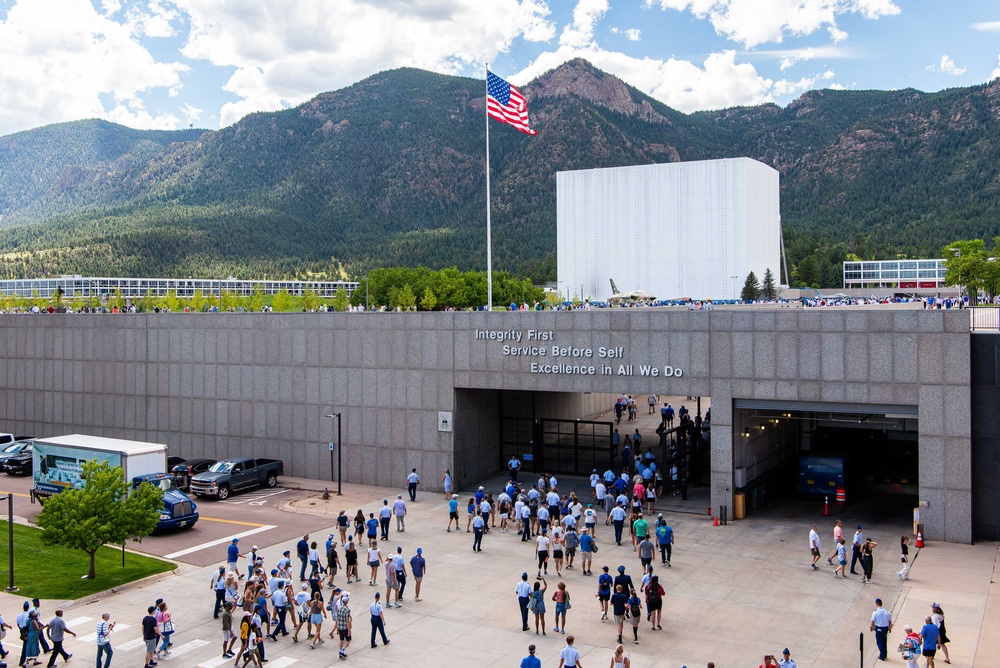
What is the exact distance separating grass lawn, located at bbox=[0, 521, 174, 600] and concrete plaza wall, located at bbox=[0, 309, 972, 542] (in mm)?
12064

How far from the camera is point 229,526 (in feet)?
95.8

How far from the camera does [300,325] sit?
37625mm

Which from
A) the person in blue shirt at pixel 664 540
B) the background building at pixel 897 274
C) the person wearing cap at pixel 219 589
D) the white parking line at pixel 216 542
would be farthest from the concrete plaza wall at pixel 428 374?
the background building at pixel 897 274

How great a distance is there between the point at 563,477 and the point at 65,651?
21.9 m

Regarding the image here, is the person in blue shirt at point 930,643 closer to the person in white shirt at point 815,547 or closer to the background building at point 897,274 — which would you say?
the person in white shirt at point 815,547

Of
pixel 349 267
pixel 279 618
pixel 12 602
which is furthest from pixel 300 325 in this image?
pixel 349 267

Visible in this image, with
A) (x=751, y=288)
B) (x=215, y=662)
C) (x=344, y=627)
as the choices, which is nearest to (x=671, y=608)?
(x=344, y=627)

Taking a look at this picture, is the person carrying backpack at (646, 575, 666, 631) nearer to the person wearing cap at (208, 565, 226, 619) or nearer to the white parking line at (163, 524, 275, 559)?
the person wearing cap at (208, 565, 226, 619)

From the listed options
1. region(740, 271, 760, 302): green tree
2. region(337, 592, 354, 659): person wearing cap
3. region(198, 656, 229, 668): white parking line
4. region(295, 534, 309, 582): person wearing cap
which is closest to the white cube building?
region(740, 271, 760, 302): green tree

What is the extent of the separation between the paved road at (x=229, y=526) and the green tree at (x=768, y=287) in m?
90.5

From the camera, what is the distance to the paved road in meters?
26.3

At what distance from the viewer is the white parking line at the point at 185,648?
58.6 ft

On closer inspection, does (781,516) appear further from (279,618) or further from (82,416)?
(82,416)

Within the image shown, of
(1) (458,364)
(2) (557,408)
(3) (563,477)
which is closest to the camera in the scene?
(1) (458,364)
